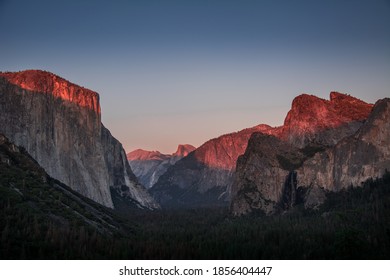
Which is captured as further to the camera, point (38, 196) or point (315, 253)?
point (38, 196)

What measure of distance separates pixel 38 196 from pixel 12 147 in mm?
38939

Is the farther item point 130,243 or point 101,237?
point 101,237

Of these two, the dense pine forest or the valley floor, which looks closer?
the valley floor

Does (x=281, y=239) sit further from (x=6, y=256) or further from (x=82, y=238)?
(x=6, y=256)

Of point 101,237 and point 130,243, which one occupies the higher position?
point 101,237

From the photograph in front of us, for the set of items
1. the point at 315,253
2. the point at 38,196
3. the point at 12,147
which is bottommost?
the point at 315,253

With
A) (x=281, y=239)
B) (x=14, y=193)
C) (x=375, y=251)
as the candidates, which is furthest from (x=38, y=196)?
(x=375, y=251)

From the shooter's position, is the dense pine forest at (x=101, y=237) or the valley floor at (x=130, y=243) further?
the dense pine forest at (x=101, y=237)

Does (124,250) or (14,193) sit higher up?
(14,193)

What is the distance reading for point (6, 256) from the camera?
3561 inches
